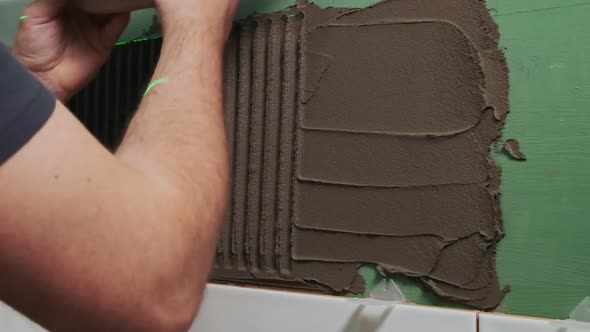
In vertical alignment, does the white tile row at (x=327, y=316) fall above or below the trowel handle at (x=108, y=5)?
below

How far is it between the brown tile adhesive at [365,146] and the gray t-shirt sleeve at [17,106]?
1.61 feet

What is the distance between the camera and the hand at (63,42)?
0.84m

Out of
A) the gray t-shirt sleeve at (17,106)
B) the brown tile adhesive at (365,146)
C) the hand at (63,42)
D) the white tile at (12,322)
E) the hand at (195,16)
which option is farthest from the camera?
the white tile at (12,322)

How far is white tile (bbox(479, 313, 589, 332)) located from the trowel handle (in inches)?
24.2

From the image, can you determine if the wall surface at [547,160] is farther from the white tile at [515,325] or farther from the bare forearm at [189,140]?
the bare forearm at [189,140]

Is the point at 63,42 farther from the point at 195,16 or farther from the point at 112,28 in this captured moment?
the point at 195,16

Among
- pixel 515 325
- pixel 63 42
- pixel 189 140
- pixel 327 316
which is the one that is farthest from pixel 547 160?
pixel 63 42

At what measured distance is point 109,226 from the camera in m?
0.36

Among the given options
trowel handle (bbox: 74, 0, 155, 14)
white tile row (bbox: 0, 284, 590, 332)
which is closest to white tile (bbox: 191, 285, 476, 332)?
white tile row (bbox: 0, 284, 590, 332)

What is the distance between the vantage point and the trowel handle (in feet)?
2.50

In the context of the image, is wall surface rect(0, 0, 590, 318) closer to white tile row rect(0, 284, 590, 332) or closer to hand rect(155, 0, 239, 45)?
white tile row rect(0, 284, 590, 332)

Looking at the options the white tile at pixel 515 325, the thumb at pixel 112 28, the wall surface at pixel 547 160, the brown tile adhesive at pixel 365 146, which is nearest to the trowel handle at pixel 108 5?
the thumb at pixel 112 28

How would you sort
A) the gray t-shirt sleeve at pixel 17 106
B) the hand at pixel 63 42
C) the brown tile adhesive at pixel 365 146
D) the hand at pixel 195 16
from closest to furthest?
the gray t-shirt sleeve at pixel 17 106 < the hand at pixel 195 16 < the brown tile adhesive at pixel 365 146 < the hand at pixel 63 42

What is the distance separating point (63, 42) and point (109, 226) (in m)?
0.59
